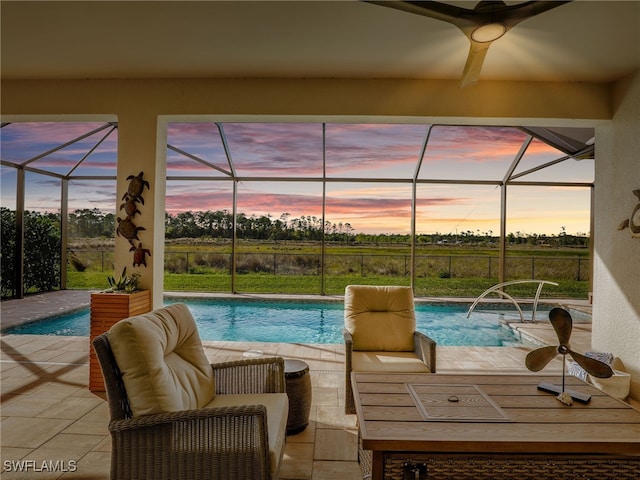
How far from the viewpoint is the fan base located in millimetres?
2145

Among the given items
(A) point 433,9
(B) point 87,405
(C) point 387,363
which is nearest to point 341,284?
(C) point 387,363

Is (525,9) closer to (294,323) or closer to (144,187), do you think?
(144,187)

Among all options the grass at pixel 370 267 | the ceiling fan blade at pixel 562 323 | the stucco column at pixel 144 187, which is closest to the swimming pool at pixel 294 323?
the stucco column at pixel 144 187

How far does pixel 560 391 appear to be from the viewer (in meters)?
2.25

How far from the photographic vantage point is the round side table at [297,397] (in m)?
2.75

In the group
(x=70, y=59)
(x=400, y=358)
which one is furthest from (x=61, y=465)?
(x=70, y=59)

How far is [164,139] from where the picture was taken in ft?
13.7

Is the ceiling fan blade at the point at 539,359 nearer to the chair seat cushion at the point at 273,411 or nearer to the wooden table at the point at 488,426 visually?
the wooden table at the point at 488,426

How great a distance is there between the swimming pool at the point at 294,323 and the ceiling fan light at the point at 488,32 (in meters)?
4.93

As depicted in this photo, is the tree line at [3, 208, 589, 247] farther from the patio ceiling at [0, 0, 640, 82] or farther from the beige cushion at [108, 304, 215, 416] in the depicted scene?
the beige cushion at [108, 304, 215, 416]

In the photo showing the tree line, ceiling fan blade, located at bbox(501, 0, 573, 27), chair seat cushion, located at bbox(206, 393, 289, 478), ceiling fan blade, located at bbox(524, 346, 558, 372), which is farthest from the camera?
the tree line

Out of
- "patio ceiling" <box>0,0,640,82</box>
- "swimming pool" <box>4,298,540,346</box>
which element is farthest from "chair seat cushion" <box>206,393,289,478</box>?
"swimming pool" <box>4,298,540,346</box>

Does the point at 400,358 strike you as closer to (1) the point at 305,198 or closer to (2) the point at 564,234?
(1) the point at 305,198

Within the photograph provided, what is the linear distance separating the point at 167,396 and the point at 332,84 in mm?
3289
